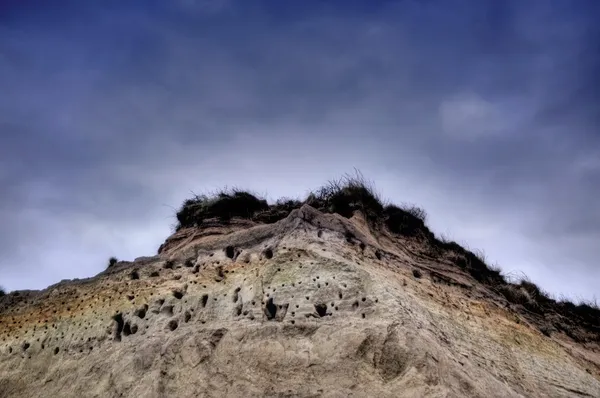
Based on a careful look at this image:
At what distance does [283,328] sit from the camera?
29.7 feet

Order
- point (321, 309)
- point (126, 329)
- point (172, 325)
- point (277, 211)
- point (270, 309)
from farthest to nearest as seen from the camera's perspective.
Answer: point (277, 211), point (126, 329), point (172, 325), point (270, 309), point (321, 309)

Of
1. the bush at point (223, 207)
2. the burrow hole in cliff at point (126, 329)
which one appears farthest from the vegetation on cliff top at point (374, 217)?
the burrow hole in cliff at point (126, 329)

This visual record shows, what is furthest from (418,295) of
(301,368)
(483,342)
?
(301,368)

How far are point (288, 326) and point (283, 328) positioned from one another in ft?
0.27

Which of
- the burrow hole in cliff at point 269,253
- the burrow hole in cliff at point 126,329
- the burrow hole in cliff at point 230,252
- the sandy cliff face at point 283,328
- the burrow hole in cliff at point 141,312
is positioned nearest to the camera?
the sandy cliff face at point 283,328

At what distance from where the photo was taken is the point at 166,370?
9.00 m

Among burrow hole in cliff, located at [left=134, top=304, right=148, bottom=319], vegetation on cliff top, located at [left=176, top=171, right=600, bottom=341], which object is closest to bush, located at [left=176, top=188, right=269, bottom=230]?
vegetation on cliff top, located at [left=176, top=171, right=600, bottom=341]

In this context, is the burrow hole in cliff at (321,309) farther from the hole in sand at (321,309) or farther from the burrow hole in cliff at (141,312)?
the burrow hole in cliff at (141,312)

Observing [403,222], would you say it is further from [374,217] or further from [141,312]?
[141,312]

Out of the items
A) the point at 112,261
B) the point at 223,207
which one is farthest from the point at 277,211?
the point at 112,261

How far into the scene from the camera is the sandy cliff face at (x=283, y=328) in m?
8.39

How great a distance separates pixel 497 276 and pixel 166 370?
9030 mm

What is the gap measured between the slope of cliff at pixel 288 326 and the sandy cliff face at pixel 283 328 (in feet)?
0.09

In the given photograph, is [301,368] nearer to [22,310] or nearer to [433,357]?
[433,357]
